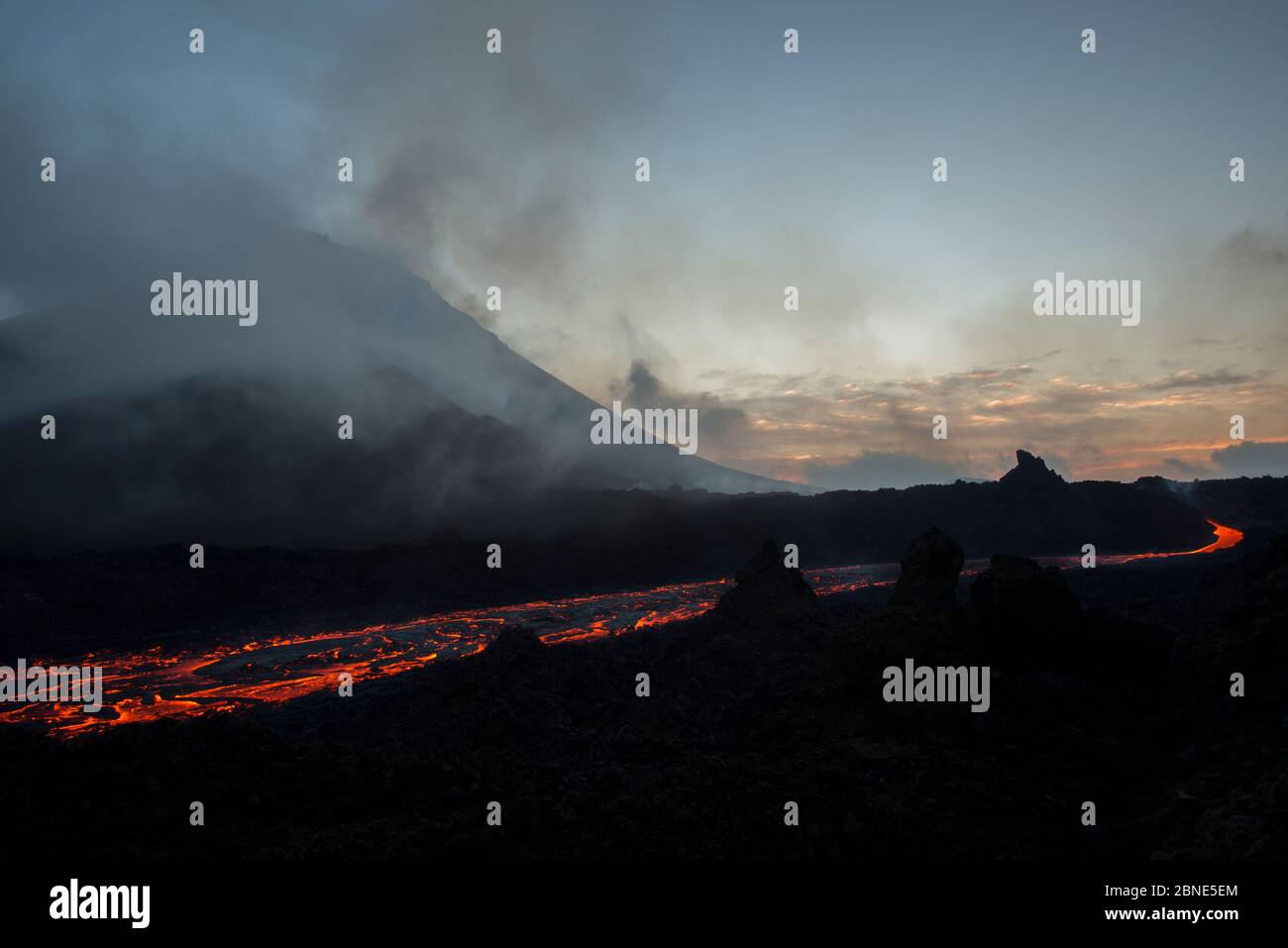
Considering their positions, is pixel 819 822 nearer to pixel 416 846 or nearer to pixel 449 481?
pixel 416 846

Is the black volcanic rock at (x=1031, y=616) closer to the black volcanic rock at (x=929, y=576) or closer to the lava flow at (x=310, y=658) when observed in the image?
the black volcanic rock at (x=929, y=576)

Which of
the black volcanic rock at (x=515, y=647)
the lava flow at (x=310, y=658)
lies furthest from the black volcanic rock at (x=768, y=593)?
the black volcanic rock at (x=515, y=647)

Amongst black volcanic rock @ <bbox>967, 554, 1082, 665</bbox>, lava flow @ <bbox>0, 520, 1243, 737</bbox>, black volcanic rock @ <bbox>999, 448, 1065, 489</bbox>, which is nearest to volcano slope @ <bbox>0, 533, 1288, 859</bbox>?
black volcanic rock @ <bbox>967, 554, 1082, 665</bbox>

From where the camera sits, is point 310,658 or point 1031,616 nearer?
point 1031,616

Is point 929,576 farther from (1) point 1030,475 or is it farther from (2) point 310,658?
(1) point 1030,475

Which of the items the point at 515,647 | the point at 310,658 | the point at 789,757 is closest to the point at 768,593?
the point at 515,647
